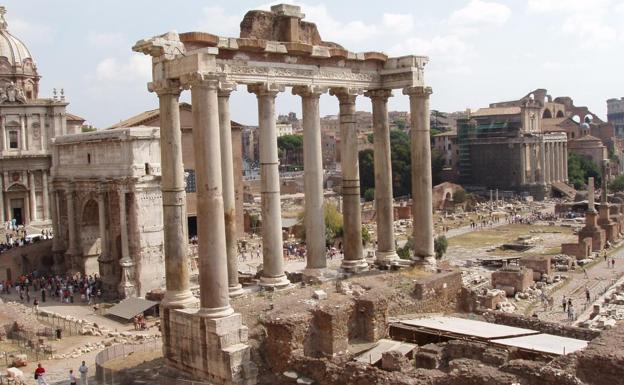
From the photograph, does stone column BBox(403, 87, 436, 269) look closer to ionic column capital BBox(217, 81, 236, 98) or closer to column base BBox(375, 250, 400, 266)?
column base BBox(375, 250, 400, 266)

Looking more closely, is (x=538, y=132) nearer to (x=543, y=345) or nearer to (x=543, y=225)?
(x=543, y=225)

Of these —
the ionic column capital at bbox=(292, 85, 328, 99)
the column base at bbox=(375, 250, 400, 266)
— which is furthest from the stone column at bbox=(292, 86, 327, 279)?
the column base at bbox=(375, 250, 400, 266)

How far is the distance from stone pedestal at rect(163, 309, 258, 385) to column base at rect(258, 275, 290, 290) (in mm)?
2694

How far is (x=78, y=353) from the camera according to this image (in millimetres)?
20703

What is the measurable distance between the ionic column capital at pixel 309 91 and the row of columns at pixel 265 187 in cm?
2

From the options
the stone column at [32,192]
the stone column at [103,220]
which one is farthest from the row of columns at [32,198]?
the stone column at [103,220]

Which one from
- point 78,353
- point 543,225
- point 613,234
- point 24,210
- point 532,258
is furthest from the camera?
point 543,225

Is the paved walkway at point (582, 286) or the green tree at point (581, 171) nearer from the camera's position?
the paved walkway at point (582, 286)

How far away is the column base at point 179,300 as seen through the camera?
1324 centimetres

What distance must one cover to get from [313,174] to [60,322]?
13257mm

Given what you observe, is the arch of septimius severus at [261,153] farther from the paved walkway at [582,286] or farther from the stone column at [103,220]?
the stone column at [103,220]

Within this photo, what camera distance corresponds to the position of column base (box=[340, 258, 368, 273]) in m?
17.3

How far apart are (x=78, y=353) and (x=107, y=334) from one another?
257cm

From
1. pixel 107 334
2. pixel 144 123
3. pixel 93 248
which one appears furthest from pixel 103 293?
pixel 144 123
